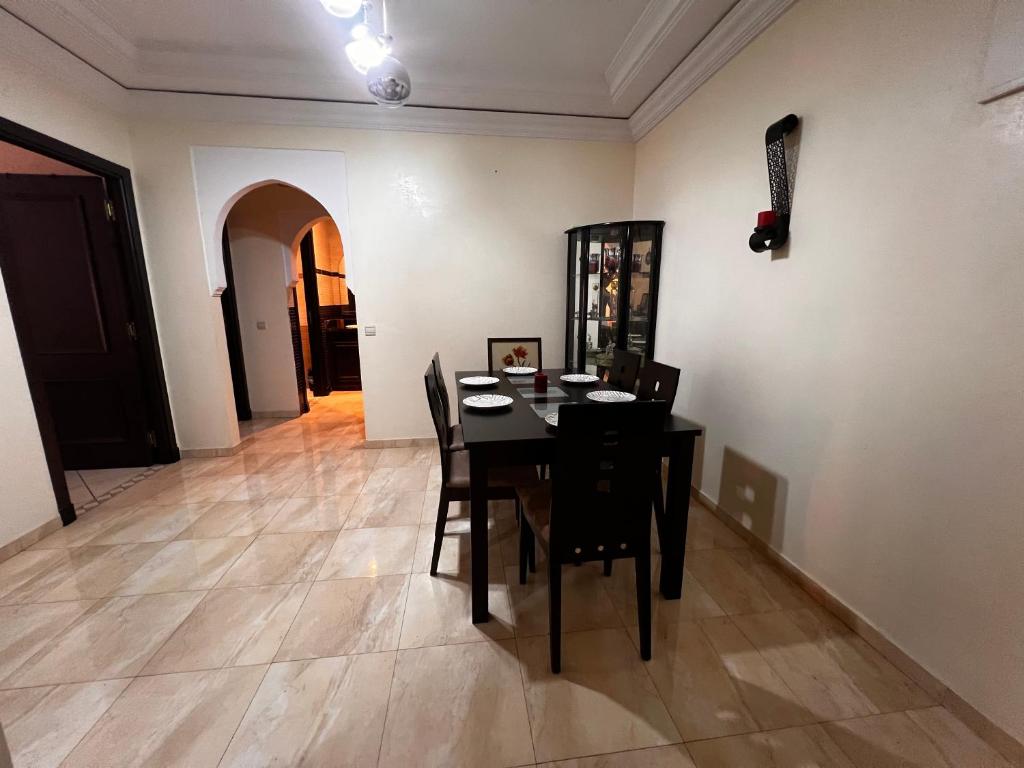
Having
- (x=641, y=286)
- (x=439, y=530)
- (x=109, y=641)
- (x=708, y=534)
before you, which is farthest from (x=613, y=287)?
(x=109, y=641)

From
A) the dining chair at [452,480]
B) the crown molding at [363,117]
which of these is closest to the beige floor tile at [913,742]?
the dining chair at [452,480]

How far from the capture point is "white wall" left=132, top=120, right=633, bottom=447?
9.64 feet

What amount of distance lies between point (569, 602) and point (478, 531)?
0.56m

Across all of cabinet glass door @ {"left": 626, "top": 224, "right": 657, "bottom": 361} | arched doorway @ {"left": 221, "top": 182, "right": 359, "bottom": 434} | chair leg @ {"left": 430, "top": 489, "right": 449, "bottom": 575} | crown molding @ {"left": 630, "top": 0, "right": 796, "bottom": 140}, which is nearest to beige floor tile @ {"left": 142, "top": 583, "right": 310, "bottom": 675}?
chair leg @ {"left": 430, "top": 489, "right": 449, "bottom": 575}

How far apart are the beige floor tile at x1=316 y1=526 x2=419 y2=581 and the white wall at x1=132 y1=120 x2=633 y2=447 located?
143cm

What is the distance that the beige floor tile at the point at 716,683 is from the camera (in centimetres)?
120

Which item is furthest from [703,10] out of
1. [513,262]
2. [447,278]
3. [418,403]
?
[418,403]

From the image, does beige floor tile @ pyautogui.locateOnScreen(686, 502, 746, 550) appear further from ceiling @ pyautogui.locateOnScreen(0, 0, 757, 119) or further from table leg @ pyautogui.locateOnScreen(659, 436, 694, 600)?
ceiling @ pyautogui.locateOnScreen(0, 0, 757, 119)

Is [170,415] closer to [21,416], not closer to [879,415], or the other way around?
[21,416]

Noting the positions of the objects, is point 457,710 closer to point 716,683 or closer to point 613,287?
point 716,683

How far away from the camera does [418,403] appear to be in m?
3.50

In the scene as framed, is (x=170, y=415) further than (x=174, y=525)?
Yes

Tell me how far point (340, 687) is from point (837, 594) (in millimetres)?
1932

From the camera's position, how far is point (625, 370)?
242 centimetres
